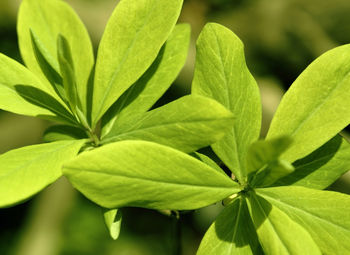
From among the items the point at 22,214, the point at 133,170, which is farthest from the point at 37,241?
the point at 133,170

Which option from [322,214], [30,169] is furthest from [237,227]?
[30,169]

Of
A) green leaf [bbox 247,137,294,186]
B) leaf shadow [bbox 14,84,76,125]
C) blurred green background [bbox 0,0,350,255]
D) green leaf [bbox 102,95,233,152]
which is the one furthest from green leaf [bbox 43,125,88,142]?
blurred green background [bbox 0,0,350,255]

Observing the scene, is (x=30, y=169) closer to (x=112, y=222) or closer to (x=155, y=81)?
(x=112, y=222)

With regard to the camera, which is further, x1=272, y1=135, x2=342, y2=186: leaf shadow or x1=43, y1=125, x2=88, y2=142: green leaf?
x1=43, y1=125, x2=88, y2=142: green leaf

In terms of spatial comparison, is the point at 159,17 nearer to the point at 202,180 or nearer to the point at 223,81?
the point at 223,81

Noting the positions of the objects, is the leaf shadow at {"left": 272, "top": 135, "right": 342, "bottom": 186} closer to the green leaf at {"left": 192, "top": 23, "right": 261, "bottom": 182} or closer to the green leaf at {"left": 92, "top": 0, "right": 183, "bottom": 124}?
the green leaf at {"left": 192, "top": 23, "right": 261, "bottom": 182}
